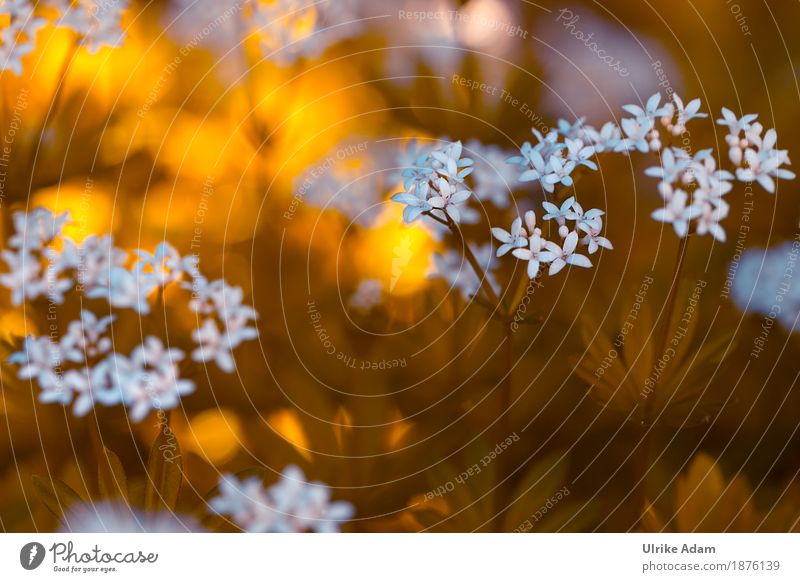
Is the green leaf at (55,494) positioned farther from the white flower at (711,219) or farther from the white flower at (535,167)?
the white flower at (711,219)

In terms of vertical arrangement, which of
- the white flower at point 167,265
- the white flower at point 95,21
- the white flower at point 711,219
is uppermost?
the white flower at point 95,21

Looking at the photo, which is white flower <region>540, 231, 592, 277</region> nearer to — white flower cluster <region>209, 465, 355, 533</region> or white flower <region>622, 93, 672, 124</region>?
white flower <region>622, 93, 672, 124</region>

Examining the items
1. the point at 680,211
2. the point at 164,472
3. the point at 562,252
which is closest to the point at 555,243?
the point at 562,252

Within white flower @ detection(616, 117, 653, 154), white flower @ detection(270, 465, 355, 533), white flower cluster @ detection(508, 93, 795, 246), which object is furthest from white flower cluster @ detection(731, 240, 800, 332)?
white flower @ detection(270, 465, 355, 533)

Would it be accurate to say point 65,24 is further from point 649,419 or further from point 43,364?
point 649,419

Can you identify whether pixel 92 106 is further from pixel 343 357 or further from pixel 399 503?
pixel 399 503
